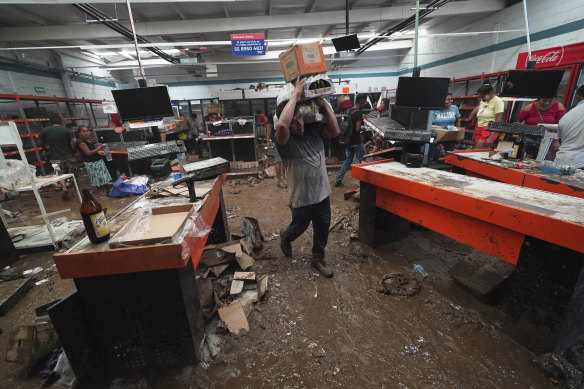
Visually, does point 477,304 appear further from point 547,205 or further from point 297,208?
point 297,208

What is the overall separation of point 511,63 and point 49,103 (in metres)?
15.0

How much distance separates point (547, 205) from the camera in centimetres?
156

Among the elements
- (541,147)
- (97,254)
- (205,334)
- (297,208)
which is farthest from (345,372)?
(541,147)

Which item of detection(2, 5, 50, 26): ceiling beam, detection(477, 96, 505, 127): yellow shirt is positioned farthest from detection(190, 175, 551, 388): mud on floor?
detection(2, 5, 50, 26): ceiling beam

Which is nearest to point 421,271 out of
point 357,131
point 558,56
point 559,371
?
point 559,371

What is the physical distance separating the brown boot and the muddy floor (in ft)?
0.19

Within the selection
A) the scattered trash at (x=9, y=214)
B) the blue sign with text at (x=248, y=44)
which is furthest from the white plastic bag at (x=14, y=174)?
the blue sign with text at (x=248, y=44)

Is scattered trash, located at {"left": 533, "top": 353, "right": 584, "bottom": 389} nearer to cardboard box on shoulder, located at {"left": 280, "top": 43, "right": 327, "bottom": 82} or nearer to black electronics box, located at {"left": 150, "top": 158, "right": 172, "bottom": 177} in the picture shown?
cardboard box on shoulder, located at {"left": 280, "top": 43, "right": 327, "bottom": 82}

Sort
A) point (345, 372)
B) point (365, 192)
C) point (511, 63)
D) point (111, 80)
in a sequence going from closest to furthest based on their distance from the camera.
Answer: point (345, 372), point (365, 192), point (511, 63), point (111, 80)

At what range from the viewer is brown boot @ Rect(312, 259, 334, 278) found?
7.94ft

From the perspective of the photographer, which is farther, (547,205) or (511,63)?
(511,63)

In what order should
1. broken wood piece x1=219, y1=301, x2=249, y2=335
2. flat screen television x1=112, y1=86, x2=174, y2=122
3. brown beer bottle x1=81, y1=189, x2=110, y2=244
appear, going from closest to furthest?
brown beer bottle x1=81, y1=189, x2=110, y2=244, broken wood piece x1=219, y1=301, x2=249, y2=335, flat screen television x1=112, y1=86, x2=174, y2=122

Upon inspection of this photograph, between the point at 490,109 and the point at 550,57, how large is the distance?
1.44 m

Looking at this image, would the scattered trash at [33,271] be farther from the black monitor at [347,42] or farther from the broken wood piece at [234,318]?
the black monitor at [347,42]
